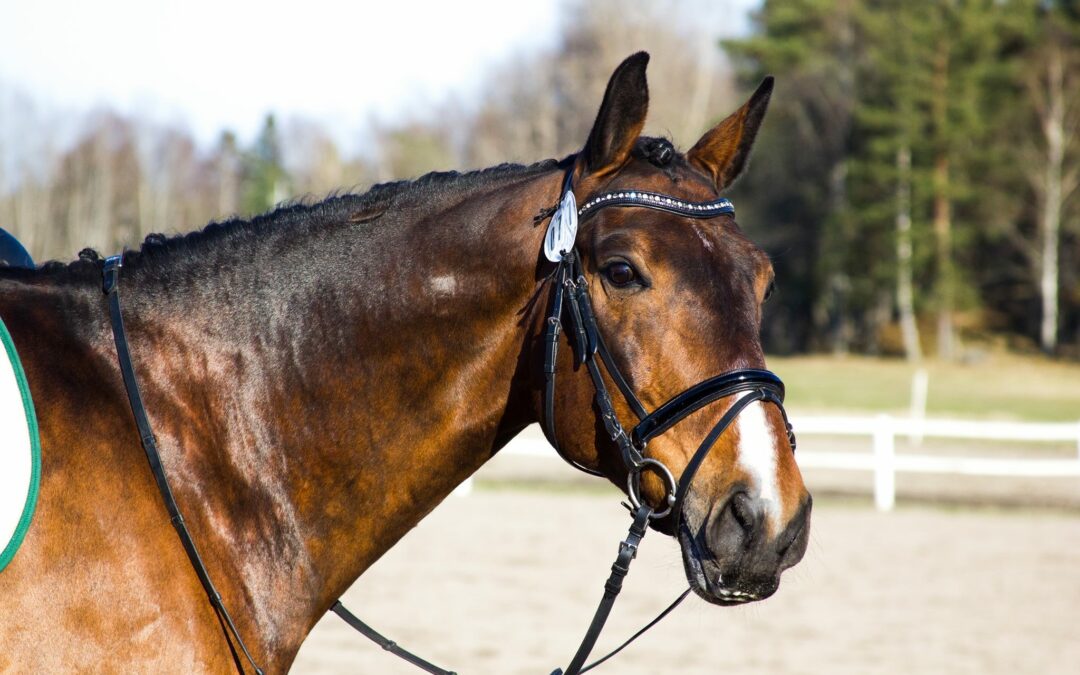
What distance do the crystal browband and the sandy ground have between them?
113 inches

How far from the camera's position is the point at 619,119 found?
2.47 meters

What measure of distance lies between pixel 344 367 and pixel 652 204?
0.87 meters

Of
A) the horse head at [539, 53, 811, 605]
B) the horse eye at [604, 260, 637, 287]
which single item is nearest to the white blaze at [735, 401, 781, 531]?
the horse head at [539, 53, 811, 605]

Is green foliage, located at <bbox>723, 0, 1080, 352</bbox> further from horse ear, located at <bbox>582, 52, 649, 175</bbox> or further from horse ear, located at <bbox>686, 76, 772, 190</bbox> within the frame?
horse ear, located at <bbox>582, 52, 649, 175</bbox>

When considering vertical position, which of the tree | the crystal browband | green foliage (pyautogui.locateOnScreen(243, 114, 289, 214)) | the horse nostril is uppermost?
the tree

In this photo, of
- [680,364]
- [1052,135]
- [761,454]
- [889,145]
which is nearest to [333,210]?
[680,364]

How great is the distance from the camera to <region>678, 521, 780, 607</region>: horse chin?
2.22 m

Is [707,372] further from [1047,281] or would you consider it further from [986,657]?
[1047,281]

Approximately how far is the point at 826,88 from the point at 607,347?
45.3m

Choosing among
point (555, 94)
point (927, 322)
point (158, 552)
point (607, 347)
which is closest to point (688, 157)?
point (607, 347)

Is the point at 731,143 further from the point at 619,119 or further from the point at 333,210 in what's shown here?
the point at 333,210

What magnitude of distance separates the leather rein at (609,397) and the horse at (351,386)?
2 cm

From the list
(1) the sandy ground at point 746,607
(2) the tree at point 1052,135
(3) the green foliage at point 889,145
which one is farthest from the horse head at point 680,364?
(2) the tree at point 1052,135

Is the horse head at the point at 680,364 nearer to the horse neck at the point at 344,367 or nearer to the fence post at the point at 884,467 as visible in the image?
the horse neck at the point at 344,367
